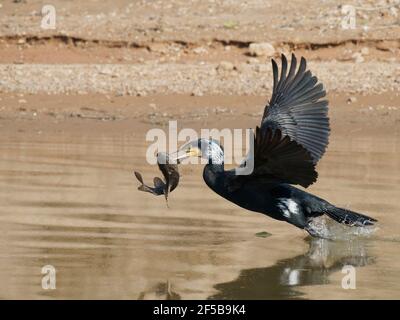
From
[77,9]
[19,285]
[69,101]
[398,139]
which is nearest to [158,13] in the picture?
[77,9]

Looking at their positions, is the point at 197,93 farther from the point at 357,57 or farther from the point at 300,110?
the point at 300,110

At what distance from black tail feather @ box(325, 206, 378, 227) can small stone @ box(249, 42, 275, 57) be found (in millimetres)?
9981

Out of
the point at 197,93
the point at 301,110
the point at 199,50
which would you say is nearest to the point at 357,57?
the point at 199,50

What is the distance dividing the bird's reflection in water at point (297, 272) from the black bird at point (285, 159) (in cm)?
20

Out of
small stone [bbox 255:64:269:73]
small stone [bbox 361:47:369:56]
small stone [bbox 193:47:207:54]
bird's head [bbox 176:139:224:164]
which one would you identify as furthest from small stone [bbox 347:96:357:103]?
bird's head [bbox 176:139:224:164]

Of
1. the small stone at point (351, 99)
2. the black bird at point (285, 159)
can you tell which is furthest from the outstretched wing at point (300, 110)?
the small stone at point (351, 99)

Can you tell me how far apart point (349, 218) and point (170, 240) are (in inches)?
49.2

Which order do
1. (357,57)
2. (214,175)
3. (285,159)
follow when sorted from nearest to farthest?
(285,159), (214,175), (357,57)

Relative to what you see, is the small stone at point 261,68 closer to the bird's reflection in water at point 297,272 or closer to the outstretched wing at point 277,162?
the bird's reflection in water at point 297,272

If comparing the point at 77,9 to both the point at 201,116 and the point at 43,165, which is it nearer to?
the point at 201,116

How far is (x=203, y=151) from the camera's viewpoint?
8.43m

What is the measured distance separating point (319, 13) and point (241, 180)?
477 inches

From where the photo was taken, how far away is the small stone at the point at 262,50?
60.9 feet

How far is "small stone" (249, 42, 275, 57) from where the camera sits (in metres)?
18.6
